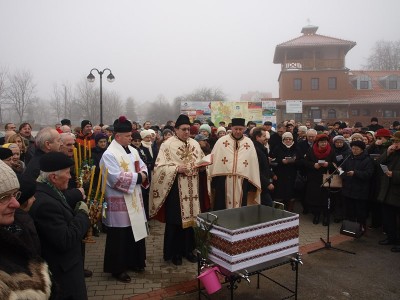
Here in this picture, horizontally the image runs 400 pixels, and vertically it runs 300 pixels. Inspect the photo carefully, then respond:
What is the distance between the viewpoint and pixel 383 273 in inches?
200

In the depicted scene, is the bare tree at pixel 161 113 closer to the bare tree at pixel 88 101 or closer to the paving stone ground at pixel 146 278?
the bare tree at pixel 88 101

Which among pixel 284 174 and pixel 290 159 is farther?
pixel 284 174

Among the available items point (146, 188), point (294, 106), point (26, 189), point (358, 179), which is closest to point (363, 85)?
point (294, 106)

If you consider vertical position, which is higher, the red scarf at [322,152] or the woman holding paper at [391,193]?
the red scarf at [322,152]

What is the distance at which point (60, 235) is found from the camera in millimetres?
2691

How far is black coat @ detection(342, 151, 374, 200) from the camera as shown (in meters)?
6.72

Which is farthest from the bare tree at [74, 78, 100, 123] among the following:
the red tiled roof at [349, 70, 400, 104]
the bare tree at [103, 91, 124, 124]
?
the red tiled roof at [349, 70, 400, 104]

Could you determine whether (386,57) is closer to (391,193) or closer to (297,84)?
(297,84)

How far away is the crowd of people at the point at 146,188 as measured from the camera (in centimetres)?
223

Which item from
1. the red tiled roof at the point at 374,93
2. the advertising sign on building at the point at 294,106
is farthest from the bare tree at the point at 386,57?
the advertising sign on building at the point at 294,106

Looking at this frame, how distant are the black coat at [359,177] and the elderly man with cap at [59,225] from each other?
5.56 m

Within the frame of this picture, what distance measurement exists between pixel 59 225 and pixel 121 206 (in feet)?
6.56

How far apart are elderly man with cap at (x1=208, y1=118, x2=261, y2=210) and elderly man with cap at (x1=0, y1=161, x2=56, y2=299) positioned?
13.4 feet

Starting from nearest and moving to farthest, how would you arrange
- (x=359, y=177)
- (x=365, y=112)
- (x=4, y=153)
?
(x=4, y=153) < (x=359, y=177) < (x=365, y=112)
